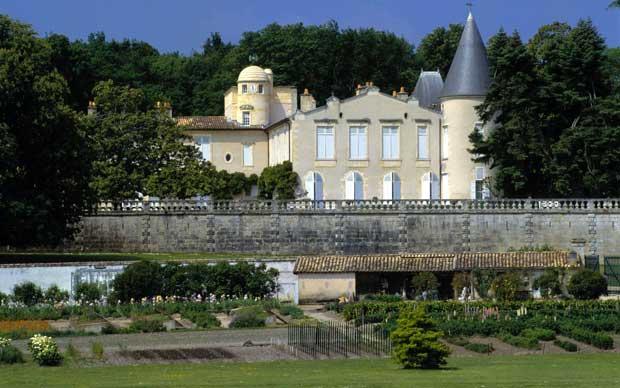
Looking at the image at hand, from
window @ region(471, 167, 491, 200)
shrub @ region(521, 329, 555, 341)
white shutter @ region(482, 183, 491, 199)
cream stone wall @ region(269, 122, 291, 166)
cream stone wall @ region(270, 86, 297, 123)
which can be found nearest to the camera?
shrub @ region(521, 329, 555, 341)

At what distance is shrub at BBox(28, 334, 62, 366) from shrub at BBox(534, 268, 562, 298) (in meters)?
24.0

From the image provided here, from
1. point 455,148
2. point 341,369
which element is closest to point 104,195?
point 455,148

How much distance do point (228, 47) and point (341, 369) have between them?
93.0 meters

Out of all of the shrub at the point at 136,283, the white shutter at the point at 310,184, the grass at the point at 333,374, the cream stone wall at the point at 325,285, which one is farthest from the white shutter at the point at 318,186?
the grass at the point at 333,374

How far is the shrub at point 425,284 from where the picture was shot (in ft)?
199

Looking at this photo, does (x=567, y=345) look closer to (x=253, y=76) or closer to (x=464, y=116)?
(x=464, y=116)

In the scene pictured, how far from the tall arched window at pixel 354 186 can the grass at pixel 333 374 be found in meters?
38.4

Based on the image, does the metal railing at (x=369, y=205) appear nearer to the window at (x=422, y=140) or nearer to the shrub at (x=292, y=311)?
the window at (x=422, y=140)

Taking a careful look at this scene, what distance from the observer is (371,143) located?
8169cm

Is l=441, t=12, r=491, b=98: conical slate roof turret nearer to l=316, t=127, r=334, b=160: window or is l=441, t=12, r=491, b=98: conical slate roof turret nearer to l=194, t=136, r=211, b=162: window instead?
l=316, t=127, r=334, b=160: window

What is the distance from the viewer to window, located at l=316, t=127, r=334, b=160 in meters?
81.4

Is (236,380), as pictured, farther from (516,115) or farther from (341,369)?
(516,115)

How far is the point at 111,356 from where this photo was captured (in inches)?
1661

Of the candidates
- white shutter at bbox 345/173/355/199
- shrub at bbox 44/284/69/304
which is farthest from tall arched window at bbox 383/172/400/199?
shrub at bbox 44/284/69/304
